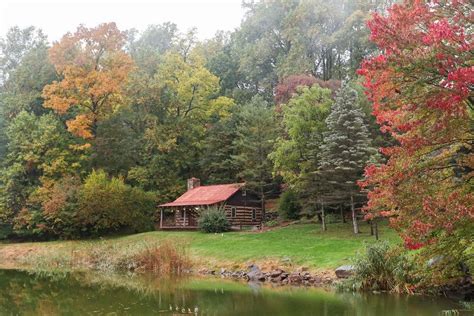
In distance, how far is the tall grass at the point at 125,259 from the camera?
84.2 feet

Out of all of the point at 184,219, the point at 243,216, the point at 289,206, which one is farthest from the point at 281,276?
the point at 184,219

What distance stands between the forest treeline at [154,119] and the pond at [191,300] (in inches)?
566

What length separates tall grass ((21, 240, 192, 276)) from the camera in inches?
1010

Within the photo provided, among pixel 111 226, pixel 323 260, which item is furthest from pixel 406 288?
pixel 111 226

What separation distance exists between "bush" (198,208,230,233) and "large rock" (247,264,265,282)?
40.7 ft

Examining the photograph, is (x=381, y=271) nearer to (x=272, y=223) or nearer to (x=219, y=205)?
(x=272, y=223)

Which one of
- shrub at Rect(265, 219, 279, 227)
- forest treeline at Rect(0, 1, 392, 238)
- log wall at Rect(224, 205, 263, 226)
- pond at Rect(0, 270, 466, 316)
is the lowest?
pond at Rect(0, 270, 466, 316)

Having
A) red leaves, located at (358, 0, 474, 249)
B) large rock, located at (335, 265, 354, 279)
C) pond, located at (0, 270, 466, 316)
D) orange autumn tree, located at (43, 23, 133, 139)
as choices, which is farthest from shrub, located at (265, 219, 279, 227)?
red leaves, located at (358, 0, 474, 249)

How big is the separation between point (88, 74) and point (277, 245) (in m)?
26.3

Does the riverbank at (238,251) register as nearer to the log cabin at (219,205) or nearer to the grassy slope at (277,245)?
the grassy slope at (277,245)

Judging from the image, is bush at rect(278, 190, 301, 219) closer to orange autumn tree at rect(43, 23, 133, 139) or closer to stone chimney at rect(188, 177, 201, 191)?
stone chimney at rect(188, 177, 201, 191)

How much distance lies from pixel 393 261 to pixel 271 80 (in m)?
39.5

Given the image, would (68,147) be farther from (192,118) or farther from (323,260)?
(323,260)

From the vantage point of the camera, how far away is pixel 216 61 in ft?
199
